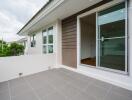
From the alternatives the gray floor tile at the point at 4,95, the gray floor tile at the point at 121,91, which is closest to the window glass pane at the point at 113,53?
the gray floor tile at the point at 121,91

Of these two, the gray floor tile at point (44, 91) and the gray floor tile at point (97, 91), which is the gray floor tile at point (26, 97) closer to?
the gray floor tile at point (44, 91)

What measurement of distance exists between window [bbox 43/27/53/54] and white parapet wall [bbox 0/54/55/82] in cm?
123

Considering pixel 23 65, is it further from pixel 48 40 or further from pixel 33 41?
pixel 33 41

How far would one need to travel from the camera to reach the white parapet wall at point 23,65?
3.21 meters

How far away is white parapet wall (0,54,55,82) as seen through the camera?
3.21 metres

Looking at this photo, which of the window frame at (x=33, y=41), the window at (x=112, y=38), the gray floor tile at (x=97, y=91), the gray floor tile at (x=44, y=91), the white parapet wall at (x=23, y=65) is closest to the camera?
the gray floor tile at (x=97, y=91)

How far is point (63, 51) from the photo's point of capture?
16.3 ft

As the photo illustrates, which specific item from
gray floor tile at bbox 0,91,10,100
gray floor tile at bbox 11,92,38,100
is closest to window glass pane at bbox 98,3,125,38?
gray floor tile at bbox 11,92,38,100

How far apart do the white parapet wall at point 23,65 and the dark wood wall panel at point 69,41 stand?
0.74 m

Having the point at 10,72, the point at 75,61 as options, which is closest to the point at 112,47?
the point at 75,61

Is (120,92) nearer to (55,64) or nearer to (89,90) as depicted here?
(89,90)

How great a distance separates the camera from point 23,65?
3691 mm

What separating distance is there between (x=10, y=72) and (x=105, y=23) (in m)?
3.66

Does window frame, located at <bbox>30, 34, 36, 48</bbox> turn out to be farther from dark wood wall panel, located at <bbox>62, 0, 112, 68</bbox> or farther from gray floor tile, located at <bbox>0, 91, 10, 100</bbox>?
gray floor tile, located at <bbox>0, 91, 10, 100</bbox>
